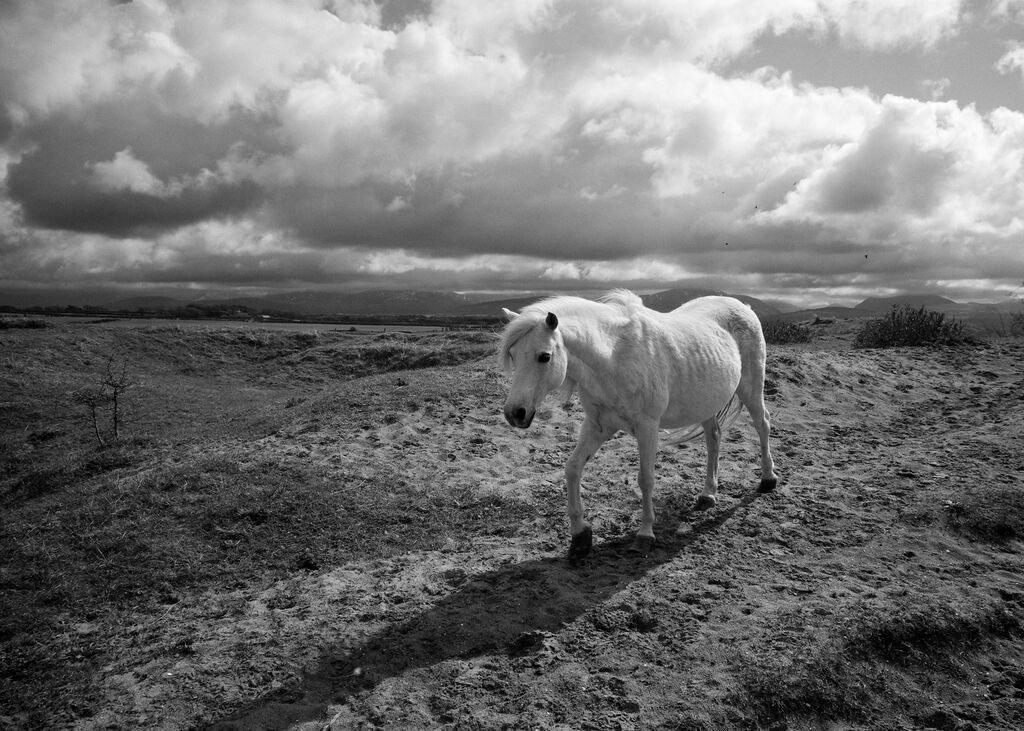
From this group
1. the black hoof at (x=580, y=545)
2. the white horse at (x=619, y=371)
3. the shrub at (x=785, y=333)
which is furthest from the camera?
the shrub at (x=785, y=333)

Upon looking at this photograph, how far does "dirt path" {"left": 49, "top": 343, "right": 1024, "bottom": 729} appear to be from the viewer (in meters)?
3.53

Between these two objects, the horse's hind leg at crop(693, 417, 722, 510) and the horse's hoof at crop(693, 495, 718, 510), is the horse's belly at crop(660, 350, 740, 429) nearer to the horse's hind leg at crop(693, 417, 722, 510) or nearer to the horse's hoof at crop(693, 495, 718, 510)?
the horse's hind leg at crop(693, 417, 722, 510)

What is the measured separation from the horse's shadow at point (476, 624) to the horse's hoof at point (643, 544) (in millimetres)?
39

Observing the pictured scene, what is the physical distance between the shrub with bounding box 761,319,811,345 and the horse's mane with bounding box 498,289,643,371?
16.7 meters

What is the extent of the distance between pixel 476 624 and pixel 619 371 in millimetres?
2465

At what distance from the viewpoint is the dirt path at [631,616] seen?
3.53 meters

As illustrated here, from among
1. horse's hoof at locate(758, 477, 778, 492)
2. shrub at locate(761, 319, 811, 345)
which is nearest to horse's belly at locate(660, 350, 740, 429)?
horse's hoof at locate(758, 477, 778, 492)

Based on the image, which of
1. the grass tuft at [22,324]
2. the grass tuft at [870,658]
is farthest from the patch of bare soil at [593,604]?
the grass tuft at [22,324]

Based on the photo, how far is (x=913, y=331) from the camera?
61.5ft

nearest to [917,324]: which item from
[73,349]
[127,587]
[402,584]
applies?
[402,584]

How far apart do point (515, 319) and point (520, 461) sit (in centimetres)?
354

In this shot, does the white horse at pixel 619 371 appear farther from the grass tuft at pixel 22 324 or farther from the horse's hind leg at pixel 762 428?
the grass tuft at pixel 22 324

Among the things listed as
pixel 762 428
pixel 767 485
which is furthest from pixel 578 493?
pixel 762 428

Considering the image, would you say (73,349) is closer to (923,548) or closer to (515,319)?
(515,319)
